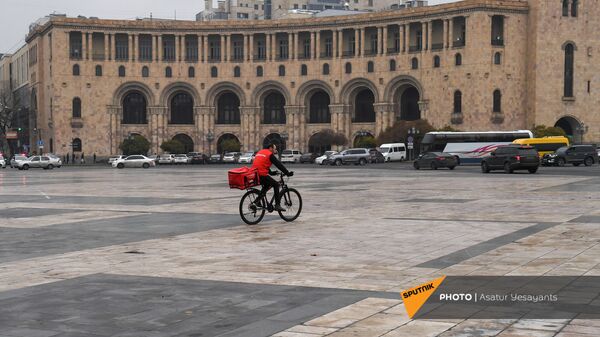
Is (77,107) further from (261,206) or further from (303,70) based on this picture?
(261,206)

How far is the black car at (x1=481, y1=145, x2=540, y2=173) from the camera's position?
39906 mm

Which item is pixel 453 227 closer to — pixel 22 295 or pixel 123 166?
pixel 22 295

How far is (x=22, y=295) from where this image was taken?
7.96m

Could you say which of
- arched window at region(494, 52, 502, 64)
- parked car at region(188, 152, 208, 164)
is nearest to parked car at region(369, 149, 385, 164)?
arched window at region(494, 52, 502, 64)

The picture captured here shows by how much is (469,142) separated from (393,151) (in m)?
11.4

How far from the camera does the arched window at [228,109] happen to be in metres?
99.7

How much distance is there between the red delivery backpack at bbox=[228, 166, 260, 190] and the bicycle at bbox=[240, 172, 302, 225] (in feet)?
1.00

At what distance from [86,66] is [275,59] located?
23159mm

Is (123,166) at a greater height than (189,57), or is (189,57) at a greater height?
(189,57)

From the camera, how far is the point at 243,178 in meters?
14.5

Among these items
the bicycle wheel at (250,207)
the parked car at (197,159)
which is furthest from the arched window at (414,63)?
the bicycle wheel at (250,207)

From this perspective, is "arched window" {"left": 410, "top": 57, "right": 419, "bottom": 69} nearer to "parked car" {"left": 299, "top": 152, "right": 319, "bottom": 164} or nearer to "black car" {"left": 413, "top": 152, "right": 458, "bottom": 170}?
"parked car" {"left": 299, "top": 152, "right": 319, "bottom": 164}

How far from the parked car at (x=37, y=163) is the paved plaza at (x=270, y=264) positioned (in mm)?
50920

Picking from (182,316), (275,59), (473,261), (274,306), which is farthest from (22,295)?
(275,59)
